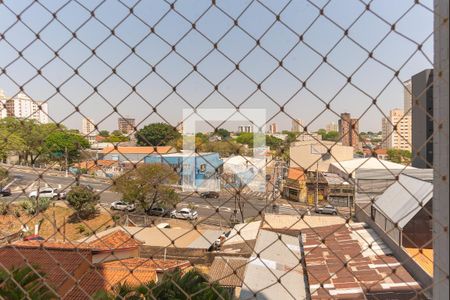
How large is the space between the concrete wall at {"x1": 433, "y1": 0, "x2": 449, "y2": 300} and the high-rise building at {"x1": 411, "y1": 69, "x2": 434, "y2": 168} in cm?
4

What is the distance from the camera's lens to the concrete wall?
0.72 metres

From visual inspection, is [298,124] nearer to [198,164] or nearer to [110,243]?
[198,164]

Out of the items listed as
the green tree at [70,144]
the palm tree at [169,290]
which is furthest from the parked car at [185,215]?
the green tree at [70,144]

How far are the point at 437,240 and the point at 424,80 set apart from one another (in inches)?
13.7

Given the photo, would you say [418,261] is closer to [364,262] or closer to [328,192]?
[364,262]

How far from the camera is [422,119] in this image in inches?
33.0

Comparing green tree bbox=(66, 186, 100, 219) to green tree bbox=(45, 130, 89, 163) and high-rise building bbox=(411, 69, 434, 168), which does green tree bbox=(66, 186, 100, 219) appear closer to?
green tree bbox=(45, 130, 89, 163)

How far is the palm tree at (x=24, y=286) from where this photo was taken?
136cm

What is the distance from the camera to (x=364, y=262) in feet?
14.1

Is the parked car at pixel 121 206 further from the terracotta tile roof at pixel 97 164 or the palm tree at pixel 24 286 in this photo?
the palm tree at pixel 24 286

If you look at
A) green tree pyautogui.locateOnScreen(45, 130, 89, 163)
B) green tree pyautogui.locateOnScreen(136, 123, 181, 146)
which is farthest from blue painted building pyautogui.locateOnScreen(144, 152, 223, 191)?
green tree pyautogui.locateOnScreen(45, 130, 89, 163)

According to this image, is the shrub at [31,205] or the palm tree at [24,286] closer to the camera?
the palm tree at [24,286]

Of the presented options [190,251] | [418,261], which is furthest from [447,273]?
[190,251]

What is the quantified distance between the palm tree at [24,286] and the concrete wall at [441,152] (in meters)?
1.24
